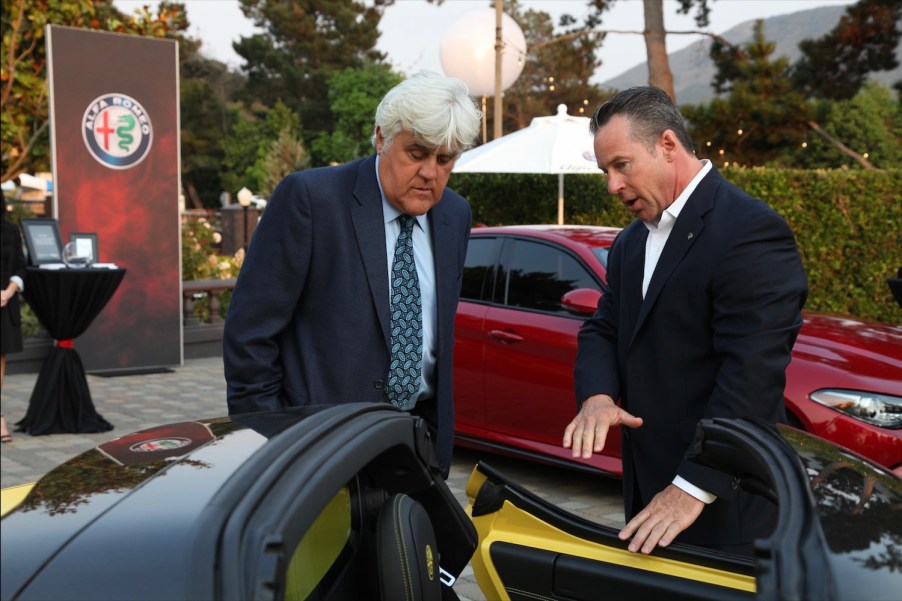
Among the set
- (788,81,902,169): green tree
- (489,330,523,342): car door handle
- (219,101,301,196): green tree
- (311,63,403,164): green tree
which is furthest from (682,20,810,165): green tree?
(219,101,301,196): green tree

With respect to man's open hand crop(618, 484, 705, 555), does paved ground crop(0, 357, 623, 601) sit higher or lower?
lower

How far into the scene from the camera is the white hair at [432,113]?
2709 mm

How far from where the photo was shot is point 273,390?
9.31 feet

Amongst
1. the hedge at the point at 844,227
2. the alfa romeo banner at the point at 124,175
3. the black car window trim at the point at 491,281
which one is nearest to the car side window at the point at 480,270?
the black car window trim at the point at 491,281

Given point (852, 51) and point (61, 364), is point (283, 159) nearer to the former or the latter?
point (852, 51)

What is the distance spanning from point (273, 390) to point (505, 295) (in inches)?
155

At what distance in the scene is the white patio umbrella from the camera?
1101cm

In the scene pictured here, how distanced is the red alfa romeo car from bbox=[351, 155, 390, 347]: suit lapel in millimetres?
2926

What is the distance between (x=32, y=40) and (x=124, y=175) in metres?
4.59

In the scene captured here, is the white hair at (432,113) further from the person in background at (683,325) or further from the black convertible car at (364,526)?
the black convertible car at (364,526)

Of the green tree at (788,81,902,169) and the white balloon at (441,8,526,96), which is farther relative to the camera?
the green tree at (788,81,902,169)

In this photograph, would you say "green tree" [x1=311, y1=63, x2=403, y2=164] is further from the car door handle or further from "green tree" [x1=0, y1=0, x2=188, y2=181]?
the car door handle

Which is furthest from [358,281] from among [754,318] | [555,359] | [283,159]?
[283,159]

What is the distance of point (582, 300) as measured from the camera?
227 inches
